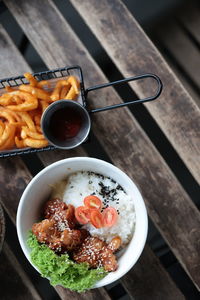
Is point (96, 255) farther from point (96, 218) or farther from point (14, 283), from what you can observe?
point (14, 283)

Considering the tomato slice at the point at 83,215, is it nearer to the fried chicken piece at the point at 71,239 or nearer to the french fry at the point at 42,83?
the fried chicken piece at the point at 71,239

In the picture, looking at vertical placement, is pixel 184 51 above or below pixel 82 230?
above

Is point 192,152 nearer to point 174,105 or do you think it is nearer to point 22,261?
point 174,105

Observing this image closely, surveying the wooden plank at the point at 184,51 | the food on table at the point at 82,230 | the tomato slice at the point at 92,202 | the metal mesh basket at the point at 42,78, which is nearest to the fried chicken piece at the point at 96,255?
the food on table at the point at 82,230

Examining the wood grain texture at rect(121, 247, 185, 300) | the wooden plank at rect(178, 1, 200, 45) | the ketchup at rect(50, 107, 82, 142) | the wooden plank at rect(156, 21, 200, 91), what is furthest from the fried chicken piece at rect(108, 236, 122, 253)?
the wooden plank at rect(178, 1, 200, 45)

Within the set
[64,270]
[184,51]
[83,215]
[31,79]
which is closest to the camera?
[64,270]

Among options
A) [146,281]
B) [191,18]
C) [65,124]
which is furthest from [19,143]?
[191,18]

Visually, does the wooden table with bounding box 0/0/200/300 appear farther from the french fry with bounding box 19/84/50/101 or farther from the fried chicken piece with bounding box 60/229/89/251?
the fried chicken piece with bounding box 60/229/89/251
